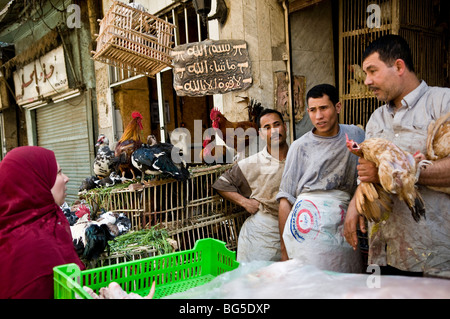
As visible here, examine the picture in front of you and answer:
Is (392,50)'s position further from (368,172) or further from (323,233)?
(323,233)

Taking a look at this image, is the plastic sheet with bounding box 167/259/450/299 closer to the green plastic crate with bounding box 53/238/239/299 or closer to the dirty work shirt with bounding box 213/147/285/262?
the green plastic crate with bounding box 53/238/239/299

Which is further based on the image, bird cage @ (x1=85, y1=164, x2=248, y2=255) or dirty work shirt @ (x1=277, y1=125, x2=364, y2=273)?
bird cage @ (x1=85, y1=164, x2=248, y2=255)

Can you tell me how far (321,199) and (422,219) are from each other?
2.43 ft

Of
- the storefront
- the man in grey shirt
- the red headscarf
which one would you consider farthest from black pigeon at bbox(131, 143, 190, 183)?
the storefront

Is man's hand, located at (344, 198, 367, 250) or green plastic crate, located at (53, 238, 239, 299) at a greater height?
man's hand, located at (344, 198, 367, 250)

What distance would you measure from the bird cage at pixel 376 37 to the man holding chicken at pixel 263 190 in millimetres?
1693

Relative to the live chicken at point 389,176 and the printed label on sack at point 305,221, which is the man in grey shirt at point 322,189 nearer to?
the printed label on sack at point 305,221

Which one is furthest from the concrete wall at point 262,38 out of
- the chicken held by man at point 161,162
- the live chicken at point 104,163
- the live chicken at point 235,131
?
the live chicken at point 104,163

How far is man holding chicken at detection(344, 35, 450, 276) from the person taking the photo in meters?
1.81

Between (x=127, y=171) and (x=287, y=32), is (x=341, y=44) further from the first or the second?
(x=127, y=171)

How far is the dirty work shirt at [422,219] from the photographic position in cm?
181

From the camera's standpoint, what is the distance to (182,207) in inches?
137

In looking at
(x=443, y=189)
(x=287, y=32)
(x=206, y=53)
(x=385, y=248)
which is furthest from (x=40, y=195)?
(x=287, y=32)

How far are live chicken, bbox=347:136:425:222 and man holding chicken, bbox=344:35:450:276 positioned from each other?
76 mm
